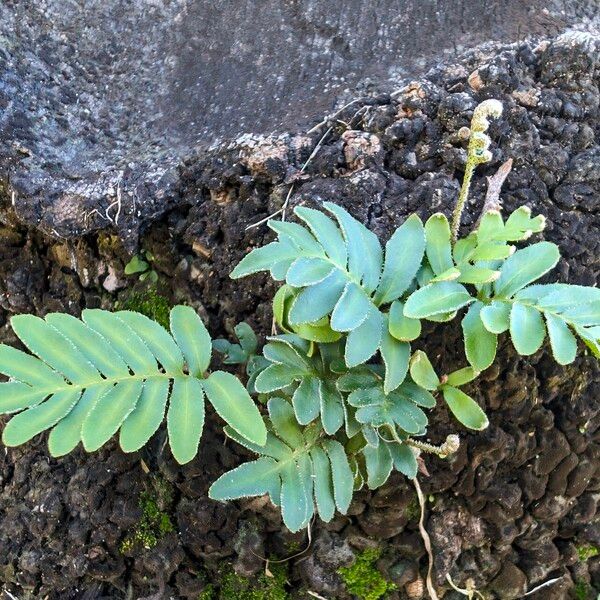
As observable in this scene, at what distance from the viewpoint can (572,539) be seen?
1.92 meters

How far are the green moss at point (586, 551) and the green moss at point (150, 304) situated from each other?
1.18m

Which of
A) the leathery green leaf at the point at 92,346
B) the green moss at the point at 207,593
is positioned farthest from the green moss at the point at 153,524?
the leathery green leaf at the point at 92,346

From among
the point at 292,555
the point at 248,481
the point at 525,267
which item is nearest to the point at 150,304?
the point at 248,481

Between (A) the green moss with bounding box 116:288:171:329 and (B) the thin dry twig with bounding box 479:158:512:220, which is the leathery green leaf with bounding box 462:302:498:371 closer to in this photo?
(B) the thin dry twig with bounding box 479:158:512:220

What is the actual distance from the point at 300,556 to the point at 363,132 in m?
1.03

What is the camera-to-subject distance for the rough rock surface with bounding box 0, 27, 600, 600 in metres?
1.77

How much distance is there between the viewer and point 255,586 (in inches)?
72.9

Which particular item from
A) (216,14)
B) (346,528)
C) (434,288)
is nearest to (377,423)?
(434,288)

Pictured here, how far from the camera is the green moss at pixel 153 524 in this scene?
182 centimetres

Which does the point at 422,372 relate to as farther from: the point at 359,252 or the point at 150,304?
the point at 150,304

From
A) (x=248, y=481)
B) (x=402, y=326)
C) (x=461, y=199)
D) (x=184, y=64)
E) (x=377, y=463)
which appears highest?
(x=184, y=64)

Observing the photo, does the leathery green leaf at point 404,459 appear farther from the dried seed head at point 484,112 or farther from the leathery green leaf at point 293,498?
the dried seed head at point 484,112

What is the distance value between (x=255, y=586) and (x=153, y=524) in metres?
0.29

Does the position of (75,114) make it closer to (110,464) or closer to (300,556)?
(110,464)
